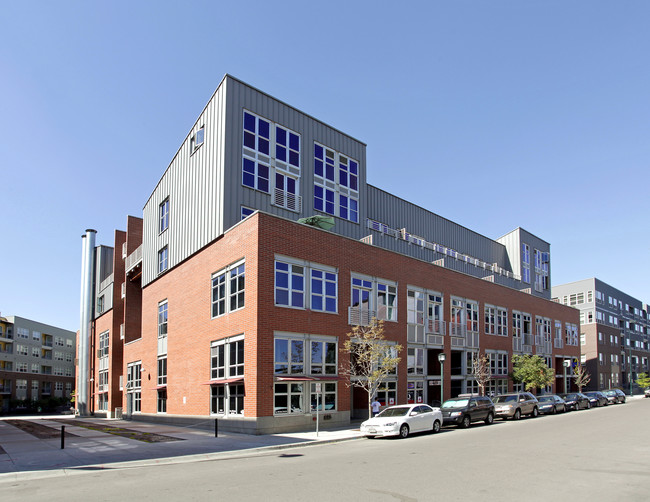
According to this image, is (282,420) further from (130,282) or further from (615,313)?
(615,313)

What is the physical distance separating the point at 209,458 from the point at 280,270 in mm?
10936

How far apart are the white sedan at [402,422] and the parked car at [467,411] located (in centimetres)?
257

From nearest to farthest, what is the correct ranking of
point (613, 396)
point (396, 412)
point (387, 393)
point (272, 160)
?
point (396, 412)
point (272, 160)
point (387, 393)
point (613, 396)

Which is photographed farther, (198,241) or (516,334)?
(516,334)

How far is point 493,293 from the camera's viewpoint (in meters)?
44.9

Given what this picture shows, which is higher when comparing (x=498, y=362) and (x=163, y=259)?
(x=163, y=259)

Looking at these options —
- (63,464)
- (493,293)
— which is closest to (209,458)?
(63,464)

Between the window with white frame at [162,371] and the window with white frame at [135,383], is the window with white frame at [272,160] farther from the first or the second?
the window with white frame at [135,383]

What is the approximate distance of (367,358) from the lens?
2811cm

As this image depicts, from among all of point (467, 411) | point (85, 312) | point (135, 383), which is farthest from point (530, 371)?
point (85, 312)

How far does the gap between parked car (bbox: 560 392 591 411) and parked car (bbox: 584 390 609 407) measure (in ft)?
3.84

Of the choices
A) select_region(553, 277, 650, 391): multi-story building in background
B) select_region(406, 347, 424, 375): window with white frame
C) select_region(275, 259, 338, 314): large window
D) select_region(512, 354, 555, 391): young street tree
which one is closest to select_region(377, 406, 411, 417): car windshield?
select_region(275, 259, 338, 314): large window

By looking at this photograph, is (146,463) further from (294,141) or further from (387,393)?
(294,141)

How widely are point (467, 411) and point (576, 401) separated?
66.2ft
